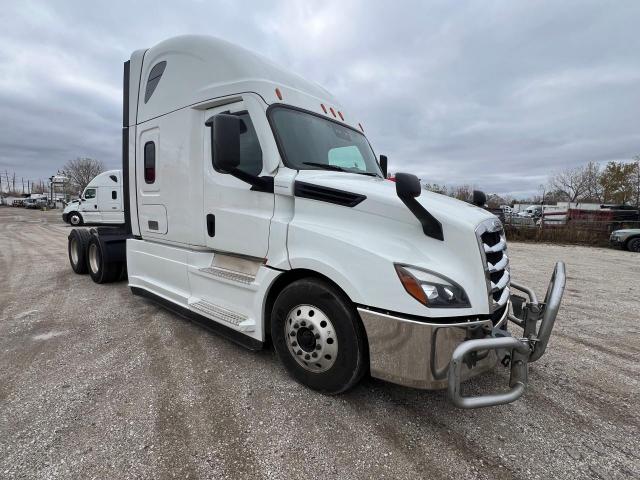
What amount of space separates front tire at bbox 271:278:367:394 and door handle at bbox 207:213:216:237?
1095 millimetres

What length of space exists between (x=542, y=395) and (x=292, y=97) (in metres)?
3.42

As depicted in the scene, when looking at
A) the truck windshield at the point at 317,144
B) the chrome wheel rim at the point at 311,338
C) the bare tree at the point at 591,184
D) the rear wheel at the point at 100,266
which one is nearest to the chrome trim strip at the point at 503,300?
the chrome wheel rim at the point at 311,338

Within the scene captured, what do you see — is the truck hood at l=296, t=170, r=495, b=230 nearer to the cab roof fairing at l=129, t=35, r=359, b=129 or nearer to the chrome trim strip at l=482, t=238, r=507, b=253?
the chrome trim strip at l=482, t=238, r=507, b=253

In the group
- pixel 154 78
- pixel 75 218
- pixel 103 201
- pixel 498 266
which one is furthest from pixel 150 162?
pixel 75 218

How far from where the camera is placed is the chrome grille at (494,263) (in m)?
2.39

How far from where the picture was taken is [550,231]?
17.5m

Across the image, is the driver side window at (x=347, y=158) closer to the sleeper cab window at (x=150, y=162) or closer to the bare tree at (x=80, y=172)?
the sleeper cab window at (x=150, y=162)

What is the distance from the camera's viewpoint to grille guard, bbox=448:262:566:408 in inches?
77.9

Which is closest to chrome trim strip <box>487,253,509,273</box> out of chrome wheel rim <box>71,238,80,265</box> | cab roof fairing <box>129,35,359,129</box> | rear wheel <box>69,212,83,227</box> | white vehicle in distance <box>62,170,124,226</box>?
cab roof fairing <box>129,35,359,129</box>

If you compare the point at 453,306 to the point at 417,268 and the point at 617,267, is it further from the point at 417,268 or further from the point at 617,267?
the point at 617,267

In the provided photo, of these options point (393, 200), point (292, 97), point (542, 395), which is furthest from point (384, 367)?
point (292, 97)

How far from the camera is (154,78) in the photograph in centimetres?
428

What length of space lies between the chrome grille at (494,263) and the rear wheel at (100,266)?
6196 mm

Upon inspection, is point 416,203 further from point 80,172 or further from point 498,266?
point 80,172
